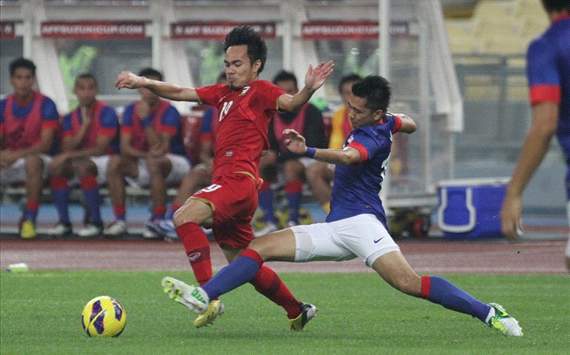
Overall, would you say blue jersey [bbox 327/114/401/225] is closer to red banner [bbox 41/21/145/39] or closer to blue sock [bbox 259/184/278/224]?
blue sock [bbox 259/184/278/224]

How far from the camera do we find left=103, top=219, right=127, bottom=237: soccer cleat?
20.3 m

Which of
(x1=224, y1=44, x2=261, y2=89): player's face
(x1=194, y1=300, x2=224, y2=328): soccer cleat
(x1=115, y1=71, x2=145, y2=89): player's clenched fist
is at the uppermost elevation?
(x1=224, y1=44, x2=261, y2=89): player's face

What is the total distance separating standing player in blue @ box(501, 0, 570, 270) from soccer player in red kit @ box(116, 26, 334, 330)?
3525 mm

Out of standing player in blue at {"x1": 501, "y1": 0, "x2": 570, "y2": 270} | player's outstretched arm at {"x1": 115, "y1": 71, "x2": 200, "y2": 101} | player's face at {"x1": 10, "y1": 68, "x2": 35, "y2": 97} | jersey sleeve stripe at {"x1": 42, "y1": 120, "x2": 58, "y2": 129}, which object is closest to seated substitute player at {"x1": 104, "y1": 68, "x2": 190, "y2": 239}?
jersey sleeve stripe at {"x1": 42, "y1": 120, "x2": 58, "y2": 129}

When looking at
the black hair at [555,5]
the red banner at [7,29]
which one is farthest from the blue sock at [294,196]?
the black hair at [555,5]

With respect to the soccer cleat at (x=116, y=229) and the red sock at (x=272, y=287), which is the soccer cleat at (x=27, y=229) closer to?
the soccer cleat at (x=116, y=229)

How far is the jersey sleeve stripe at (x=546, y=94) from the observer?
6.78 m

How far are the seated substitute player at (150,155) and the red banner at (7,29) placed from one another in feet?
11.2

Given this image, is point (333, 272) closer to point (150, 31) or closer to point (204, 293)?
point (204, 293)

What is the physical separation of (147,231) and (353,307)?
836 cm

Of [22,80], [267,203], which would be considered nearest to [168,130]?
[267,203]

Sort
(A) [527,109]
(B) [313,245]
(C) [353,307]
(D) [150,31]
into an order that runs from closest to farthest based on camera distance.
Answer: (B) [313,245] < (C) [353,307] < (D) [150,31] < (A) [527,109]

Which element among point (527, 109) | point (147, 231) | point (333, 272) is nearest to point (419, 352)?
point (333, 272)

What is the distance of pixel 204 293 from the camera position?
9.50m
